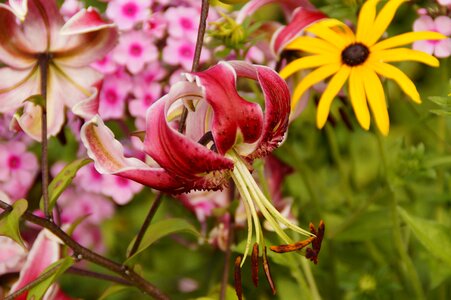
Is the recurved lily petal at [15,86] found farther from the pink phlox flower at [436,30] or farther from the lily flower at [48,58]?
the pink phlox flower at [436,30]

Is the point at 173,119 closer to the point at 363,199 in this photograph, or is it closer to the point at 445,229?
the point at 445,229

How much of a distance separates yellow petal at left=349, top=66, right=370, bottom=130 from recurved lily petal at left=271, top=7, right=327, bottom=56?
2.7 inches

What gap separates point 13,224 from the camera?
660 mm

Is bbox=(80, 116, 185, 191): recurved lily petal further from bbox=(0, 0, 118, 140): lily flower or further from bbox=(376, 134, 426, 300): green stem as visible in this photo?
bbox=(376, 134, 426, 300): green stem

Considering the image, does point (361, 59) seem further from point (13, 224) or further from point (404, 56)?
point (13, 224)

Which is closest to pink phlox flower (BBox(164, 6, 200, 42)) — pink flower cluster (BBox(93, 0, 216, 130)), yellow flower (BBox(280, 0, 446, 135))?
pink flower cluster (BBox(93, 0, 216, 130))

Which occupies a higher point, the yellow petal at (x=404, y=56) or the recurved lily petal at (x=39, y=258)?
the yellow petal at (x=404, y=56)

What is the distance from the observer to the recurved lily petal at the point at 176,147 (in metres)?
0.63

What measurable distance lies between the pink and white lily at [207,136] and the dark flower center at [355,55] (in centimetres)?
11

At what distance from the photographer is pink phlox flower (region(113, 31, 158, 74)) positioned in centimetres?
89

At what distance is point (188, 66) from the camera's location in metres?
0.89

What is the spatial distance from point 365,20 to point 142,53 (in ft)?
0.77

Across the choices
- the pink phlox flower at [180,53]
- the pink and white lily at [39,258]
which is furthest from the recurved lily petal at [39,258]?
the pink phlox flower at [180,53]

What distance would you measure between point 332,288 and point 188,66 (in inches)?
11.3
